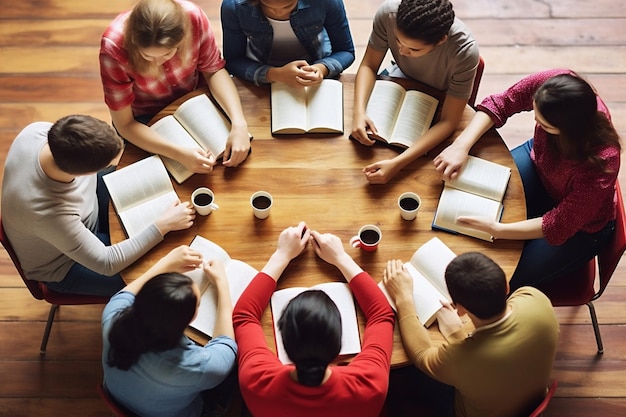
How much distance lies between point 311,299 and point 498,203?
2.73ft

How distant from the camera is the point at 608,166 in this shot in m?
2.08

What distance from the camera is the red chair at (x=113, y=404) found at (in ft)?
→ 5.92

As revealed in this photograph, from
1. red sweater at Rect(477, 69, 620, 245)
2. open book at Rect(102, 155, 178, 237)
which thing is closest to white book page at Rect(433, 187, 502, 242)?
red sweater at Rect(477, 69, 620, 245)

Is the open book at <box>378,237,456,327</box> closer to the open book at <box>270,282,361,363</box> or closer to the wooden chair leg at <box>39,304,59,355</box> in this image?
the open book at <box>270,282,361,363</box>

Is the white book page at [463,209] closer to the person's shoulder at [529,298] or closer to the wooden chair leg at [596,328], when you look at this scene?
the person's shoulder at [529,298]

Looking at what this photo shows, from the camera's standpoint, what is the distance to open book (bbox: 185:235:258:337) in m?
2.01

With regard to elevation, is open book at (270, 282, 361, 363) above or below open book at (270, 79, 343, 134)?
below

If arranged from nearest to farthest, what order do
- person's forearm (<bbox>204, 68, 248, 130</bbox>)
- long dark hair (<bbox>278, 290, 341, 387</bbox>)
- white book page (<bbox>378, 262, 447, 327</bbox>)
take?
long dark hair (<bbox>278, 290, 341, 387</bbox>) → white book page (<bbox>378, 262, 447, 327</bbox>) → person's forearm (<bbox>204, 68, 248, 130</bbox>)

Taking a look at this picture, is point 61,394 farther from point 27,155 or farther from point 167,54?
point 167,54

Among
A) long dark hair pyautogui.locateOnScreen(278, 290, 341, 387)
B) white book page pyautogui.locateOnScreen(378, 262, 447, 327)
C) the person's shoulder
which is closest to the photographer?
long dark hair pyautogui.locateOnScreen(278, 290, 341, 387)

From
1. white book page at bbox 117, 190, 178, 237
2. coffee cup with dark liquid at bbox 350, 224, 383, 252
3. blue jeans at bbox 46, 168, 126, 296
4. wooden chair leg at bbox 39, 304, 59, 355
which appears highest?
coffee cup with dark liquid at bbox 350, 224, 383, 252

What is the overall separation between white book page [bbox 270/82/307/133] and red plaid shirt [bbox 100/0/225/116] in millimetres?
259

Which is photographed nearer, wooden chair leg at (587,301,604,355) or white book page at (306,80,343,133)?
white book page at (306,80,343,133)

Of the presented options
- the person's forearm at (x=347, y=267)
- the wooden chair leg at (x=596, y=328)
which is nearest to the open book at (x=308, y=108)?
the person's forearm at (x=347, y=267)
